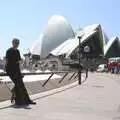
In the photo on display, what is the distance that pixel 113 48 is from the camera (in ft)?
501

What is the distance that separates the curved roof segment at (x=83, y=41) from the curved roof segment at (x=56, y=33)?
2052mm

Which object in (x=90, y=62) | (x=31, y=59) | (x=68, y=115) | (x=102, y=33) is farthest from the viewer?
(x=31, y=59)

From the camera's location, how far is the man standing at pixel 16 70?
1305 cm

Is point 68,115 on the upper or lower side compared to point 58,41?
lower

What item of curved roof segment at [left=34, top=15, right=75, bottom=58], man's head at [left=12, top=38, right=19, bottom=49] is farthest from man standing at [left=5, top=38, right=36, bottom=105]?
curved roof segment at [left=34, top=15, right=75, bottom=58]

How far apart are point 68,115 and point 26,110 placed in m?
1.29

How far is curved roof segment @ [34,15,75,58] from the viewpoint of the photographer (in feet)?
516

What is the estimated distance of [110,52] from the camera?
154750 millimetres

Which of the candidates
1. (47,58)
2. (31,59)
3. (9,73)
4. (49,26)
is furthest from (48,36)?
(9,73)

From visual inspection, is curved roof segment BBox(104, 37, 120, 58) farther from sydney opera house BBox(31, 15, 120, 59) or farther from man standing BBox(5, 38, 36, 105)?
man standing BBox(5, 38, 36, 105)

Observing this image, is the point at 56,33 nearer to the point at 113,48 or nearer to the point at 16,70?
the point at 113,48

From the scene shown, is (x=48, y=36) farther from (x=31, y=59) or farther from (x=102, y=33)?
(x=31, y=59)

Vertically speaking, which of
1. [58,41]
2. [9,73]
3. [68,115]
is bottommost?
[68,115]

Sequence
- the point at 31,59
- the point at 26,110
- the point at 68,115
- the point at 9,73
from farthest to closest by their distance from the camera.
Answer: the point at 31,59 → the point at 9,73 → the point at 26,110 → the point at 68,115
